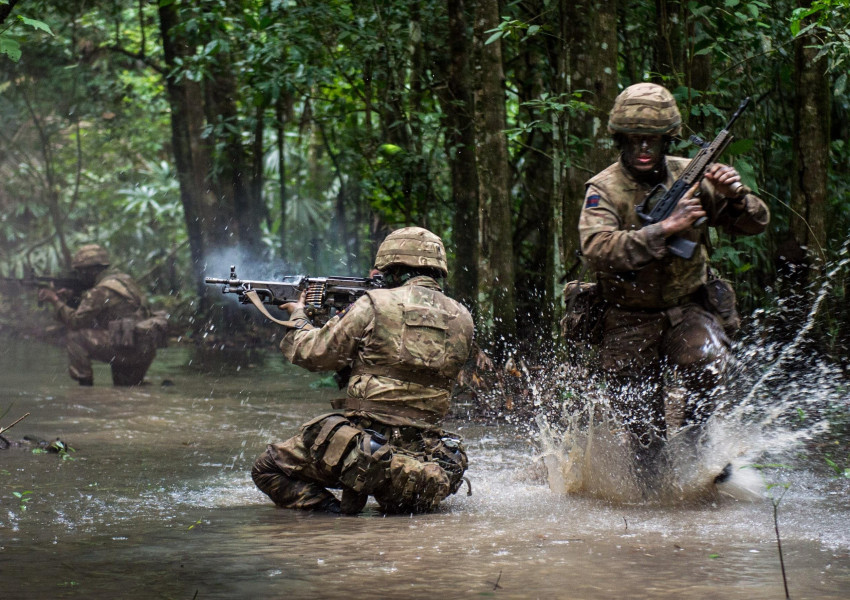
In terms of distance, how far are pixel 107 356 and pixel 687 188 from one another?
353 inches

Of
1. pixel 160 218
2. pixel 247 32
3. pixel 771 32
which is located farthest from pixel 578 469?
pixel 160 218

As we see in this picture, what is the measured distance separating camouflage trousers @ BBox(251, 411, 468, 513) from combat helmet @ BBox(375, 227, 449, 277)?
86cm

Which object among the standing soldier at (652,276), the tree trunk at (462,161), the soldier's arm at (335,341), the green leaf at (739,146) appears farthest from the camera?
the tree trunk at (462,161)

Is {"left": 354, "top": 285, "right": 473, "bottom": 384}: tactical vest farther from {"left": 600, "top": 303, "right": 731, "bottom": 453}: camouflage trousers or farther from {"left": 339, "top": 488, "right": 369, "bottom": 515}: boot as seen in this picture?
{"left": 600, "top": 303, "right": 731, "bottom": 453}: camouflage trousers

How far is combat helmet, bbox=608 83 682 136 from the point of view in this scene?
18.0 ft

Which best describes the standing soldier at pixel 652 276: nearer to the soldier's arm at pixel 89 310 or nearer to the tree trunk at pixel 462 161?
the tree trunk at pixel 462 161

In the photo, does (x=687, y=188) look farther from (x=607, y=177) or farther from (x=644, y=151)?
(x=607, y=177)

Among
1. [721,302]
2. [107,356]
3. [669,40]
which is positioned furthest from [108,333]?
[721,302]

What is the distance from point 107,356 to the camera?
1253 centimetres

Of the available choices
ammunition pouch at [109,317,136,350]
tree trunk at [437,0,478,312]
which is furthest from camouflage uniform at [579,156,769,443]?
ammunition pouch at [109,317,136,350]

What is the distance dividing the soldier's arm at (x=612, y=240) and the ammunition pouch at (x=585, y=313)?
1.19 feet

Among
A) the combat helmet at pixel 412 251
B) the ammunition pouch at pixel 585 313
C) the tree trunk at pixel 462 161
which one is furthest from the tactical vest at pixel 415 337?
the tree trunk at pixel 462 161

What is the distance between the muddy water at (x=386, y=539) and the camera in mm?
3758

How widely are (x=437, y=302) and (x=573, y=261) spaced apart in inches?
138
